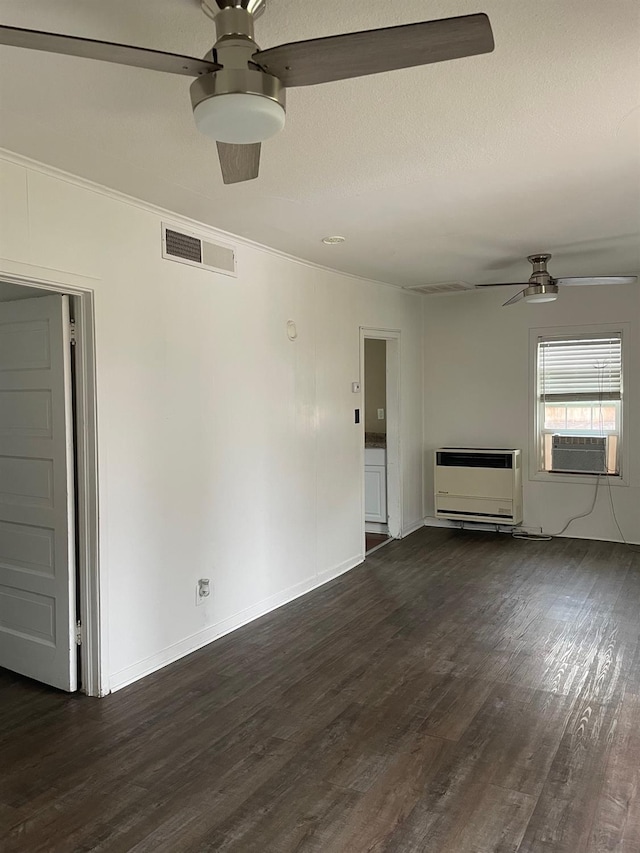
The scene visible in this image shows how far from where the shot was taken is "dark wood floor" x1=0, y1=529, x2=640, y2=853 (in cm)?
223

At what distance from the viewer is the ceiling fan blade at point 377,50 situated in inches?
53.1

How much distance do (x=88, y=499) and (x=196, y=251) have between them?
161 cm

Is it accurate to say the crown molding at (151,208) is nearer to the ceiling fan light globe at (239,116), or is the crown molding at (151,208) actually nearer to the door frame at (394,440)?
the door frame at (394,440)

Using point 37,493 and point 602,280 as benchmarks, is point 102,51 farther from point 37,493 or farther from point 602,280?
point 602,280

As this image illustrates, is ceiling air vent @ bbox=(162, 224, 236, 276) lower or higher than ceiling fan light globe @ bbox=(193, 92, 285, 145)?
higher

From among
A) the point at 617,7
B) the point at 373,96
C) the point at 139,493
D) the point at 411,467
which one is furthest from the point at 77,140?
the point at 411,467

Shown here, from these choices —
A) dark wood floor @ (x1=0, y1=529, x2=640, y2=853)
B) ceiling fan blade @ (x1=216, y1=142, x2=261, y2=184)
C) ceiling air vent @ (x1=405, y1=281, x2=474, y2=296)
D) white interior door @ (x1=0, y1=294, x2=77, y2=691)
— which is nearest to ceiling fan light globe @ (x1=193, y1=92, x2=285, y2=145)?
ceiling fan blade @ (x1=216, y1=142, x2=261, y2=184)

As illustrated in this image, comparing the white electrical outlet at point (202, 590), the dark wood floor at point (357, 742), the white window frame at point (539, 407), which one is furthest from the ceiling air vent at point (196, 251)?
the white window frame at point (539, 407)

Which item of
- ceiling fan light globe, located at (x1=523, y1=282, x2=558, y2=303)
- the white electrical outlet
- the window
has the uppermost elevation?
ceiling fan light globe, located at (x1=523, y1=282, x2=558, y2=303)

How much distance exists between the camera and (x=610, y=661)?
3582 millimetres

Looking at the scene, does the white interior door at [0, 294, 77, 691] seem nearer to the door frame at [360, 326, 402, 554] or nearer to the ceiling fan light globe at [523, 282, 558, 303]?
the ceiling fan light globe at [523, 282, 558, 303]

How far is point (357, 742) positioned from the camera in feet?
9.24

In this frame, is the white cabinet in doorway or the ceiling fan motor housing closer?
the ceiling fan motor housing

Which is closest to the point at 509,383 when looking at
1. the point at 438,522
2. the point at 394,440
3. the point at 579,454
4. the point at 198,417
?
the point at 579,454
